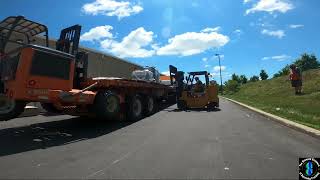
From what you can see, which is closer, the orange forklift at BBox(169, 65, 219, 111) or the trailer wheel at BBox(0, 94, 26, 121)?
the trailer wheel at BBox(0, 94, 26, 121)

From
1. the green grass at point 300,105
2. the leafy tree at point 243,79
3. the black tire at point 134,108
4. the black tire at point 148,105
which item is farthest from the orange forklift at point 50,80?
the leafy tree at point 243,79

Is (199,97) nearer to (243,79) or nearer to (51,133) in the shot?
(51,133)

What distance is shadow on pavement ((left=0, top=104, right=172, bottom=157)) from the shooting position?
10.5 meters

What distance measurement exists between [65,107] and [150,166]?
6304 millimetres

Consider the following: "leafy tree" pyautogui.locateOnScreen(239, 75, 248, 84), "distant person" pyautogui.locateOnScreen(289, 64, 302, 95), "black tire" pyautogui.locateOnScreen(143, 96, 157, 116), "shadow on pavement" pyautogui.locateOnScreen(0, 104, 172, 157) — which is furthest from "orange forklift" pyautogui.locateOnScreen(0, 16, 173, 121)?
"leafy tree" pyautogui.locateOnScreen(239, 75, 248, 84)

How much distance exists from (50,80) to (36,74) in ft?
1.96

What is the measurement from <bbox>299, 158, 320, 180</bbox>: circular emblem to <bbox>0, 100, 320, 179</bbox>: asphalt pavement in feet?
0.60

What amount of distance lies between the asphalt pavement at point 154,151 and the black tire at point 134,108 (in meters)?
2.31

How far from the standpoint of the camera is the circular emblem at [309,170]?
6.40 m

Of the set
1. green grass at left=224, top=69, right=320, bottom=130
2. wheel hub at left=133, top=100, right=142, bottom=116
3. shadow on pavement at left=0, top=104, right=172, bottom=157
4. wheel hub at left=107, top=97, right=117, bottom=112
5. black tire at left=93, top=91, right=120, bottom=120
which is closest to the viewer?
shadow on pavement at left=0, top=104, right=172, bottom=157

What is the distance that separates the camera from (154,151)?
9.28 metres

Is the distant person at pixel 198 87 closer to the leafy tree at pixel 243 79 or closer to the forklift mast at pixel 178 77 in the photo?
the forklift mast at pixel 178 77

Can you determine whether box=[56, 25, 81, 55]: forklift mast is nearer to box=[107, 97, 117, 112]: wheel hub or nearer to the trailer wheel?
box=[107, 97, 117, 112]: wheel hub

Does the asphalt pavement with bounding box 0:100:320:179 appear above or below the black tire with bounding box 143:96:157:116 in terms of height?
below
